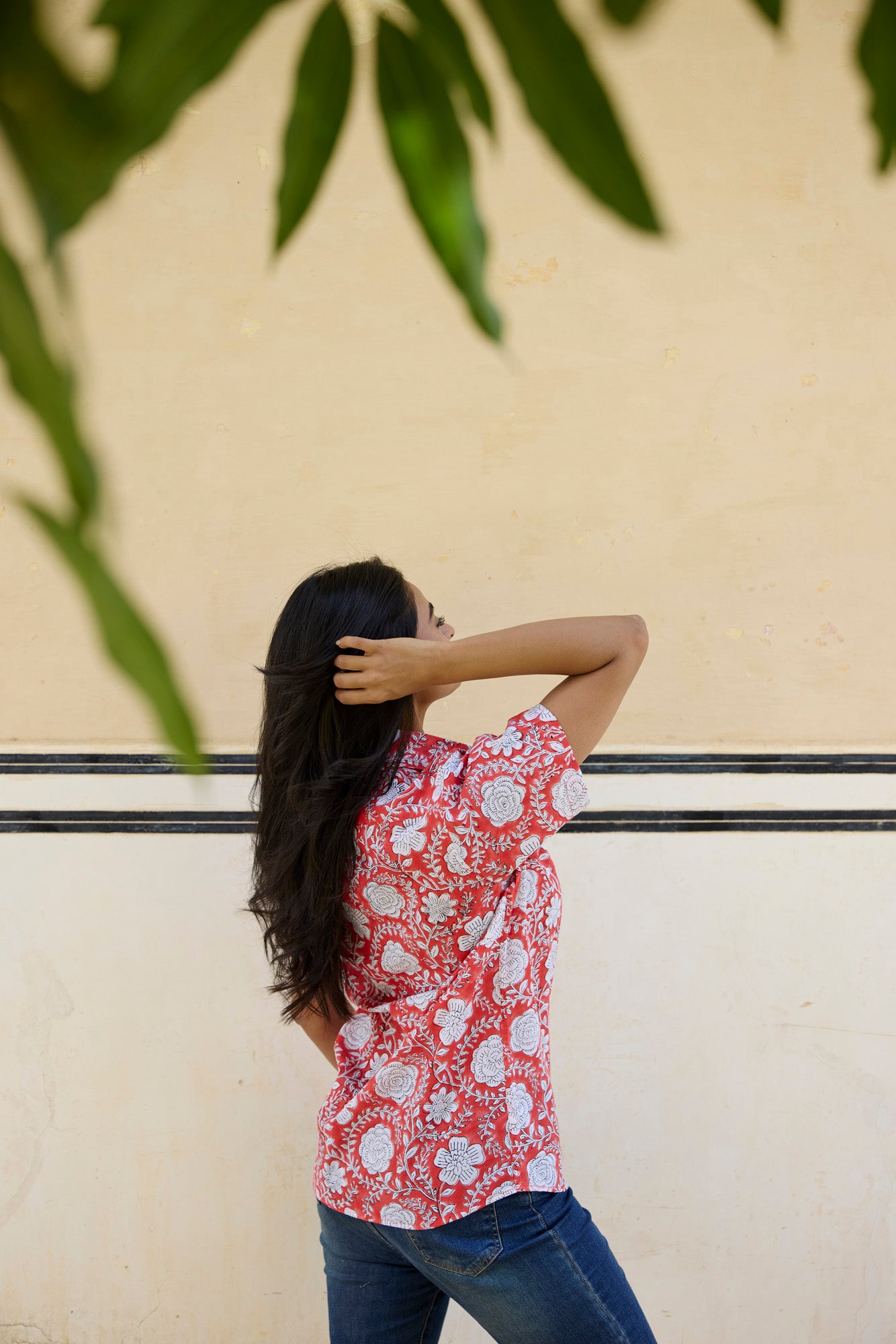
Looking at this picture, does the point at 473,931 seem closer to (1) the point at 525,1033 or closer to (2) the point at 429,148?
(1) the point at 525,1033

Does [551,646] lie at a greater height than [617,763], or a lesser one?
greater

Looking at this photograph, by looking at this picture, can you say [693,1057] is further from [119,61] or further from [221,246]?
[119,61]

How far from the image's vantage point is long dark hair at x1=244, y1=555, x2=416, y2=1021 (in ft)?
3.37

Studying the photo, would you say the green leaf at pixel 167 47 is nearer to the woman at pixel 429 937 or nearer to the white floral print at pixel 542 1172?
the woman at pixel 429 937

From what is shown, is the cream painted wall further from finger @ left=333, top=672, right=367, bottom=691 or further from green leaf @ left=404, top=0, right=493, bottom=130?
green leaf @ left=404, top=0, right=493, bottom=130

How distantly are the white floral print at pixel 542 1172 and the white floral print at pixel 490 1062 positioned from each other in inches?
2.9

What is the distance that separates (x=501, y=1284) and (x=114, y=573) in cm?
99

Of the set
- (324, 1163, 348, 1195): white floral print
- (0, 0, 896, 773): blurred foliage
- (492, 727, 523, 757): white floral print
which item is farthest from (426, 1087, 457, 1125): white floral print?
(0, 0, 896, 773): blurred foliage

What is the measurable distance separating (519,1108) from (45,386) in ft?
3.26

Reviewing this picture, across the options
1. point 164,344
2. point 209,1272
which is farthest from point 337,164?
point 209,1272

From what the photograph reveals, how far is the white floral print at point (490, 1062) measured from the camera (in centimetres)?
103

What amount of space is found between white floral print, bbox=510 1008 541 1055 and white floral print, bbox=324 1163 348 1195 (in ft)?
0.67

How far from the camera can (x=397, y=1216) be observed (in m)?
1.00

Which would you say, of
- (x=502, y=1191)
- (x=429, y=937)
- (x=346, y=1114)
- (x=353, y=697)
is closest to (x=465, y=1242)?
(x=502, y=1191)
